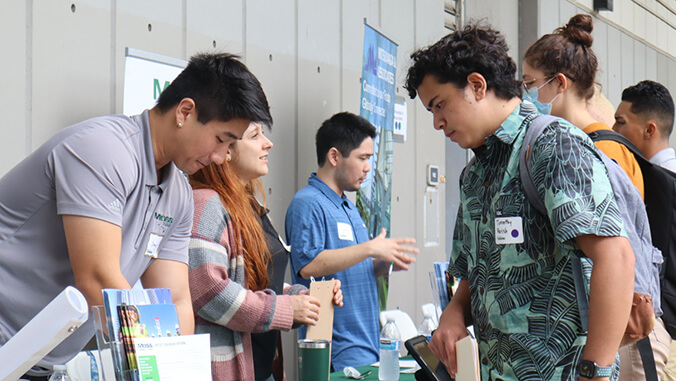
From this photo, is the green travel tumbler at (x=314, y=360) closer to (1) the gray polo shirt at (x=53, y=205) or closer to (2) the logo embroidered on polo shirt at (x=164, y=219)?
(2) the logo embroidered on polo shirt at (x=164, y=219)

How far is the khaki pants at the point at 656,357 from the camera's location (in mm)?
2010

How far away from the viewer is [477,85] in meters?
1.62

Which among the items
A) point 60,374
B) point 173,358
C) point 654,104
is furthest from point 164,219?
point 654,104

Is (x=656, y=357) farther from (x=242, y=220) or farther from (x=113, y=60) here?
(x=113, y=60)

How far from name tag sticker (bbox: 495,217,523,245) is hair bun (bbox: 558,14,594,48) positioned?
89 cm

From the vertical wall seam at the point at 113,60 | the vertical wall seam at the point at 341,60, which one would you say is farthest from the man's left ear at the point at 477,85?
the vertical wall seam at the point at 341,60

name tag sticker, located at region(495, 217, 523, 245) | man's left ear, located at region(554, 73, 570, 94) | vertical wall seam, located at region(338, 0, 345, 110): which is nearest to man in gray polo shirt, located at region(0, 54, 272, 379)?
name tag sticker, located at region(495, 217, 523, 245)

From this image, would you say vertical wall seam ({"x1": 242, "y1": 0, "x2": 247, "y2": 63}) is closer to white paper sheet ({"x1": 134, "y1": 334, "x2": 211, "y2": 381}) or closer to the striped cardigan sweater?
the striped cardigan sweater

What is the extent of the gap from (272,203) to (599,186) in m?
2.21

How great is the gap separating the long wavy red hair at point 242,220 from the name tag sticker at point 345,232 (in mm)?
804

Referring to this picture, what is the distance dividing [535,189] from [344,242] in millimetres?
1734

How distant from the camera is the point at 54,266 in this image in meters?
1.53

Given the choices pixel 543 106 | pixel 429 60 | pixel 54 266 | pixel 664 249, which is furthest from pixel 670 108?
pixel 54 266

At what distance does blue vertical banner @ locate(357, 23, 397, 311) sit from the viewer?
352 centimetres
